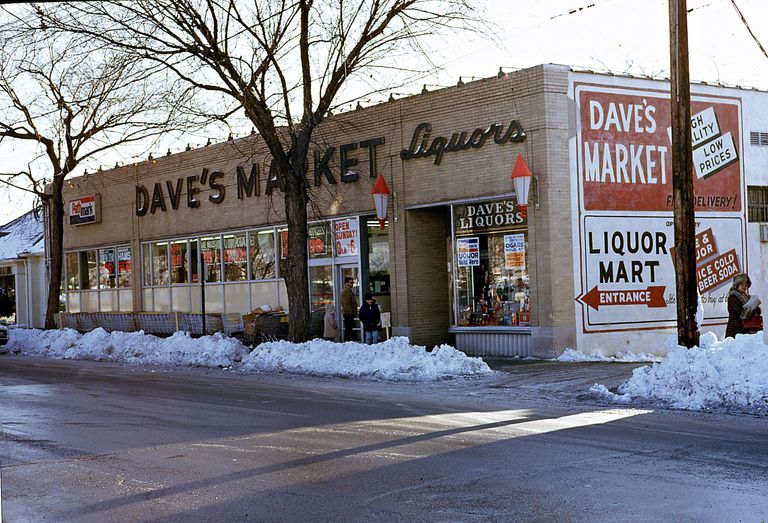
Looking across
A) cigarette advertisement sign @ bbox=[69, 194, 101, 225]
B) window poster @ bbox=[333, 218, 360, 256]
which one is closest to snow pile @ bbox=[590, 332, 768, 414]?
window poster @ bbox=[333, 218, 360, 256]

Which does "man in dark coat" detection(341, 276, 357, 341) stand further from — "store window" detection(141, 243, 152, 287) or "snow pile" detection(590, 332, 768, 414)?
"store window" detection(141, 243, 152, 287)

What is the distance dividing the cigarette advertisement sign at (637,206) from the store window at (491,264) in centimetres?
141

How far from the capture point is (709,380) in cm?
1342

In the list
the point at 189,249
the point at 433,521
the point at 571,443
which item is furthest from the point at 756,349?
the point at 189,249

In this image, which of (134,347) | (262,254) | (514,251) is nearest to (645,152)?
(514,251)

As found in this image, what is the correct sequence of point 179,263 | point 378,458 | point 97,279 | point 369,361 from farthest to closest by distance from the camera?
point 97,279 < point 179,263 < point 369,361 < point 378,458

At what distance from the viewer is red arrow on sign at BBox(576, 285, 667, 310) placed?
21219 mm

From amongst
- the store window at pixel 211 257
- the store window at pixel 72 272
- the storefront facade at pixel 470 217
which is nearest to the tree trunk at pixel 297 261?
the storefront facade at pixel 470 217

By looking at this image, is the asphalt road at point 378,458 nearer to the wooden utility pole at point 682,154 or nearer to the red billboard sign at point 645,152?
the wooden utility pole at point 682,154

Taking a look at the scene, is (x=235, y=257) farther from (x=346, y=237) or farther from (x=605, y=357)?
Result: (x=605, y=357)

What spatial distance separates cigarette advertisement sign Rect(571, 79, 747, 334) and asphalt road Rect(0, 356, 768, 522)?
5.70m

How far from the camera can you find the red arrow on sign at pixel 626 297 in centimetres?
2122

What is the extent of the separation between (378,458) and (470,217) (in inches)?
547

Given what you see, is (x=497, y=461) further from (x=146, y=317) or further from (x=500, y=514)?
(x=146, y=317)
